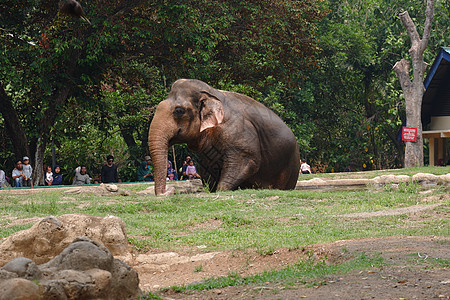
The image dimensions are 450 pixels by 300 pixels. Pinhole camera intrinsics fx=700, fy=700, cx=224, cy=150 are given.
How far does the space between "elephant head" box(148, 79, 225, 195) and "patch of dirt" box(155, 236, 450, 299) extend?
6.36 meters

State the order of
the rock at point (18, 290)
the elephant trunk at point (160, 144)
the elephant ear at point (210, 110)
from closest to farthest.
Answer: the rock at point (18, 290) < the elephant trunk at point (160, 144) < the elephant ear at point (210, 110)

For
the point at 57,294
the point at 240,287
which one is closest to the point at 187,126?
the point at 240,287

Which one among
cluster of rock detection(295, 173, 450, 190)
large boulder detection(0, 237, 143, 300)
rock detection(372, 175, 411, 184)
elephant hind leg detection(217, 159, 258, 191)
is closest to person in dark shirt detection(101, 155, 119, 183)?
cluster of rock detection(295, 173, 450, 190)

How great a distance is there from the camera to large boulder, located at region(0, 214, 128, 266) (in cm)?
800

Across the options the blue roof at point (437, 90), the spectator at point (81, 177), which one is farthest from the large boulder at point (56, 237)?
Answer: the blue roof at point (437, 90)

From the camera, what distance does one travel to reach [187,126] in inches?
582

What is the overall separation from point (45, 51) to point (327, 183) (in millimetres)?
8909

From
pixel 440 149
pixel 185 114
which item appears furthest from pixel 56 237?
pixel 440 149

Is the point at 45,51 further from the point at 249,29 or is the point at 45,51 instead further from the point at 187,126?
the point at 249,29

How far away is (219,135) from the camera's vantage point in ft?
49.1

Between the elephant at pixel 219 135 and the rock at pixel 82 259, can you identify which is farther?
the elephant at pixel 219 135

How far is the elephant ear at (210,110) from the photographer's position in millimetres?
14852

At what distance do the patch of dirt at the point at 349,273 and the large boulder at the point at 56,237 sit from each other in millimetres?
633

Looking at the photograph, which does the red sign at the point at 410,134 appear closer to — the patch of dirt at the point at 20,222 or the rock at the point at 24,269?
the patch of dirt at the point at 20,222
